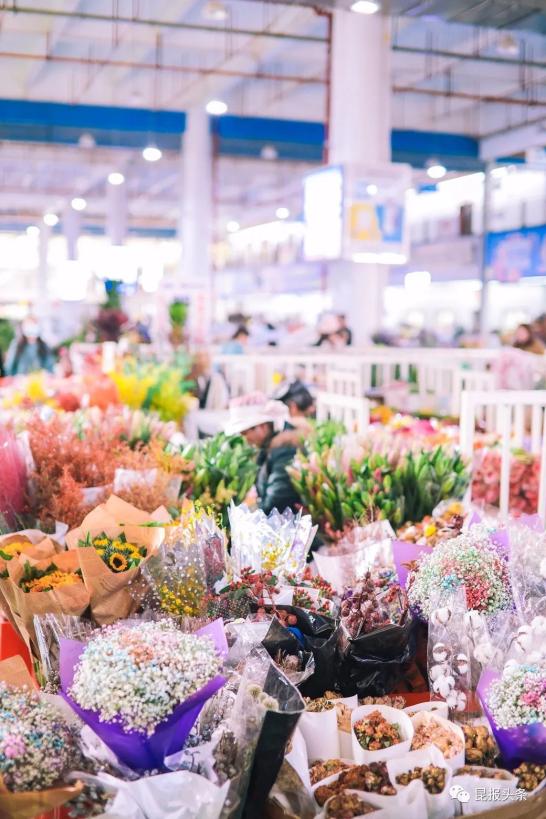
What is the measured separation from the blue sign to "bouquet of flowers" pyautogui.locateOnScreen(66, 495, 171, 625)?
1558 cm

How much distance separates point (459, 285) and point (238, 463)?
2282cm

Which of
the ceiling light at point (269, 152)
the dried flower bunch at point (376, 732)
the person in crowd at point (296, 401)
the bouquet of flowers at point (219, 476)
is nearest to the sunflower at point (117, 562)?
the dried flower bunch at point (376, 732)

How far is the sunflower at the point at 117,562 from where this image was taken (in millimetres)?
2090

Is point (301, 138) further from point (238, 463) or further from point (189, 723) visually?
point (189, 723)

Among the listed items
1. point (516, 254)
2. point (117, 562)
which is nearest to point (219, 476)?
point (117, 562)

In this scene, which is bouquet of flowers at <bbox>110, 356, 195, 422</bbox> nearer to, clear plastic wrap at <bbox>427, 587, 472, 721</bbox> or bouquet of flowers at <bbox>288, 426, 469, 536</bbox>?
bouquet of flowers at <bbox>288, 426, 469, 536</bbox>

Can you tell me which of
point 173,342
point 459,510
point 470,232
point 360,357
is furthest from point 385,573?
point 470,232

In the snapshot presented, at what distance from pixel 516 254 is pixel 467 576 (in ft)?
53.6

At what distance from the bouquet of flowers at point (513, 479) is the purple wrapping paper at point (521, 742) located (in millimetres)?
2928

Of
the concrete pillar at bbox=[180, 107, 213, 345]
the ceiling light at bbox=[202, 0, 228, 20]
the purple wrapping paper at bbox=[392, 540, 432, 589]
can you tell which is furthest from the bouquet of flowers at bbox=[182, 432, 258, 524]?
the concrete pillar at bbox=[180, 107, 213, 345]

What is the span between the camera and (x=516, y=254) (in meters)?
17.6

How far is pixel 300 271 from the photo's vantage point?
26750 millimetres

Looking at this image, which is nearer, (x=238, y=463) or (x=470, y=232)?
(x=238, y=463)

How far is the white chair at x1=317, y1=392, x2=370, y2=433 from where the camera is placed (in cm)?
452
